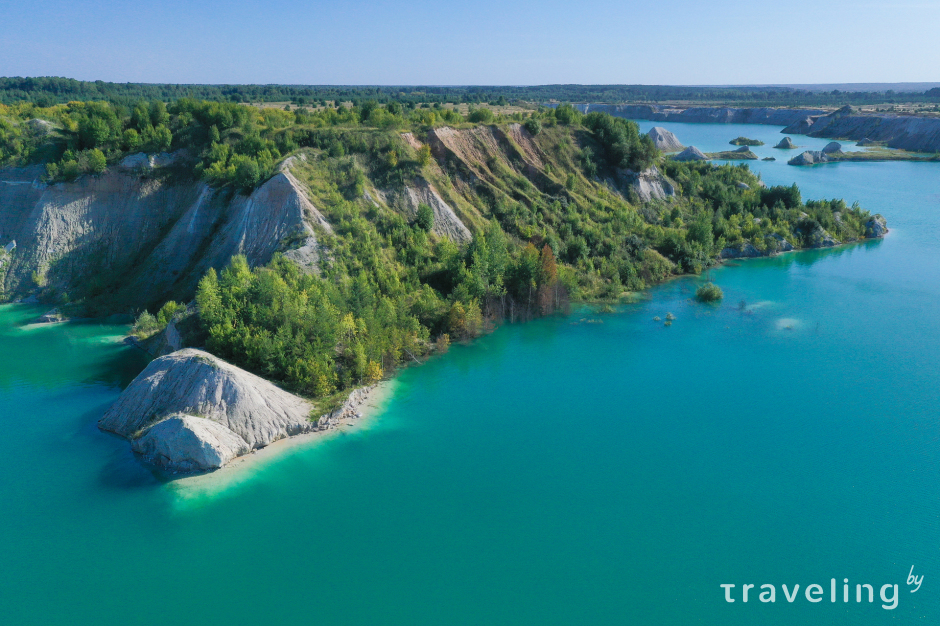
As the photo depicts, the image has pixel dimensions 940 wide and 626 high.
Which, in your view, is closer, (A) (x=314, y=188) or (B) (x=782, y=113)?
(A) (x=314, y=188)

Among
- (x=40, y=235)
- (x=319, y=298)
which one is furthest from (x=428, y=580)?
(x=40, y=235)

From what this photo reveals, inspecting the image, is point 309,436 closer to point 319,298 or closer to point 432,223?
point 319,298

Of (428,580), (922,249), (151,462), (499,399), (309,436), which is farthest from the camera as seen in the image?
(922,249)

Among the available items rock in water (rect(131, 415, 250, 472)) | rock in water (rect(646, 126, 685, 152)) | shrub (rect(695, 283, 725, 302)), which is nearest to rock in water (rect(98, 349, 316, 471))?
rock in water (rect(131, 415, 250, 472))

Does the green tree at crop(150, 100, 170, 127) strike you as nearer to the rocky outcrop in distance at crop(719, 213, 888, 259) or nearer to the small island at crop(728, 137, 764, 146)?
the rocky outcrop in distance at crop(719, 213, 888, 259)

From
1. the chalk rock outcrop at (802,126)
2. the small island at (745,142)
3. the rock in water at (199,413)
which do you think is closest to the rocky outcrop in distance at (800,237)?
the rock in water at (199,413)

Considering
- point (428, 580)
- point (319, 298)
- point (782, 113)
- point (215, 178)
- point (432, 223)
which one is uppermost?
point (782, 113)
